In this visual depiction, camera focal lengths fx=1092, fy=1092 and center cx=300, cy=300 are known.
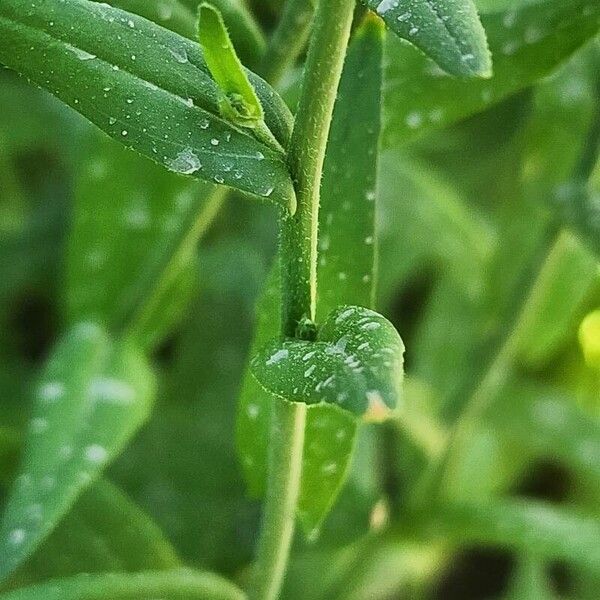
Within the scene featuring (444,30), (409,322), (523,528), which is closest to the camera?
(444,30)

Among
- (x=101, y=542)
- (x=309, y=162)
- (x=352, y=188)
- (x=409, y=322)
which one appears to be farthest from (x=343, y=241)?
(x=409, y=322)

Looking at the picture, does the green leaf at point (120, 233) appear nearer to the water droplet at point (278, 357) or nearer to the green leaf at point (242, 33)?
the green leaf at point (242, 33)

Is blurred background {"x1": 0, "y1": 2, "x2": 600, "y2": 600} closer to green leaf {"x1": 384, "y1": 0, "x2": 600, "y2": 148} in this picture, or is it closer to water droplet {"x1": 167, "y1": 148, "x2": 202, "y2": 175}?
green leaf {"x1": 384, "y1": 0, "x2": 600, "y2": 148}

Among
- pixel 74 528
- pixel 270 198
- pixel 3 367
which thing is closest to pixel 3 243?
pixel 3 367

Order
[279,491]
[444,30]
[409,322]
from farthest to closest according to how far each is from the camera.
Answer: [409,322]
[279,491]
[444,30]

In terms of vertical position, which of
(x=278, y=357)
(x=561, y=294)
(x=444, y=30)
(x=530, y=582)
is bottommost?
(x=530, y=582)

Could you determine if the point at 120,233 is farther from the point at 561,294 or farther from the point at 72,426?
the point at 561,294

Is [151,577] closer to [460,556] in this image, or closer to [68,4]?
[68,4]

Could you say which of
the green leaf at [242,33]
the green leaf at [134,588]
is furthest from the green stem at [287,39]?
the green leaf at [134,588]

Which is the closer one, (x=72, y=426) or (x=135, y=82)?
(x=135, y=82)
